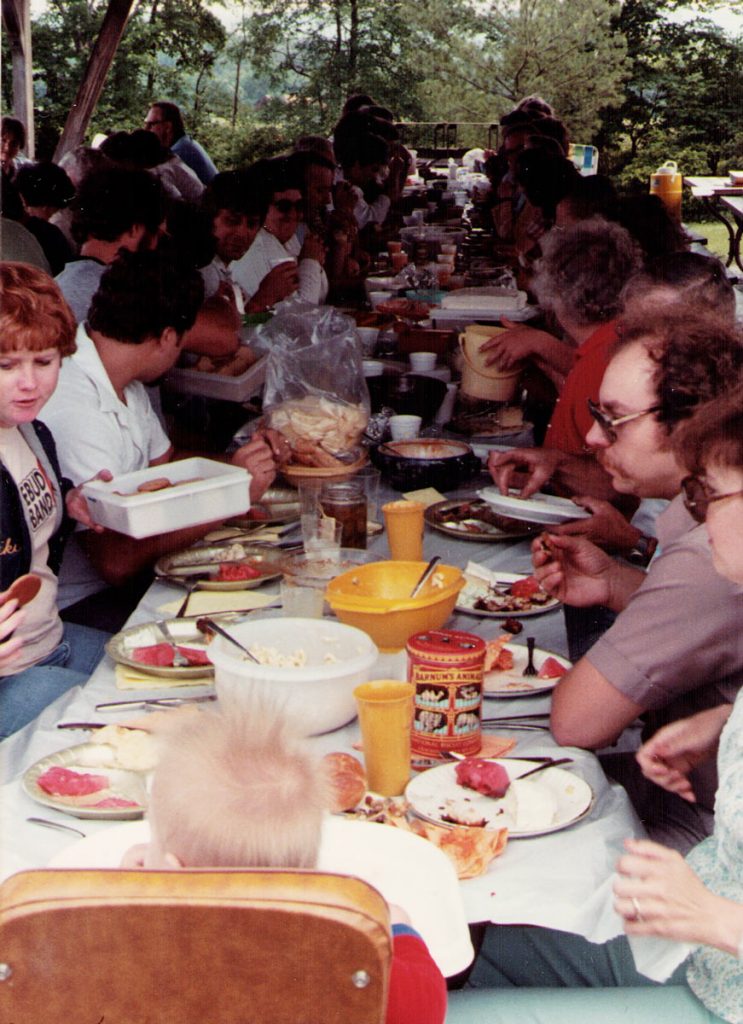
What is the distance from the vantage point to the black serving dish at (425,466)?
3.35 meters

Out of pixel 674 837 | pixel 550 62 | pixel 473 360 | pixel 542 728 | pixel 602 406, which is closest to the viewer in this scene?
pixel 542 728

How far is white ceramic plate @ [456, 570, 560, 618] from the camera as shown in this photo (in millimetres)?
2383

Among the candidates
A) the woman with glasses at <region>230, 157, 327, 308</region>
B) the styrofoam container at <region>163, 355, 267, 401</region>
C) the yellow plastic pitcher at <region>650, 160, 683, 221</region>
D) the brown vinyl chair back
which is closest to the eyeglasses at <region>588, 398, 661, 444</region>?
the brown vinyl chair back

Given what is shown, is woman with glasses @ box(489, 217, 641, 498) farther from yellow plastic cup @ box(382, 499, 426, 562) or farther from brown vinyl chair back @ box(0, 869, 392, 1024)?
brown vinyl chair back @ box(0, 869, 392, 1024)

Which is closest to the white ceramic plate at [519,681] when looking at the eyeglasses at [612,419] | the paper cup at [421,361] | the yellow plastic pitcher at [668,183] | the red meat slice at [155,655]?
the eyeglasses at [612,419]

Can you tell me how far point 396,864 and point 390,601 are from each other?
72 cm

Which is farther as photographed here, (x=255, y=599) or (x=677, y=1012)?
(x=255, y=599)

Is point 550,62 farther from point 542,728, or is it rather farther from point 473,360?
point 542,728

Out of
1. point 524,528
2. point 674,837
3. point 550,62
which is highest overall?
point 550,62

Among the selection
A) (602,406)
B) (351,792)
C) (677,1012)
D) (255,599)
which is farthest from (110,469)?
(677,1012)

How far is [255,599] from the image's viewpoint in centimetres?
245

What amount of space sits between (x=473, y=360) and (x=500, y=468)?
0.93 m

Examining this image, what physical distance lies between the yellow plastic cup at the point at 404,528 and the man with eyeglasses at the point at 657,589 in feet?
1.09

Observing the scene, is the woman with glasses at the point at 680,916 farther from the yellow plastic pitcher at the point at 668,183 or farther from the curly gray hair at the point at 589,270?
the yellow plastic pitcher at the point at 668,183
